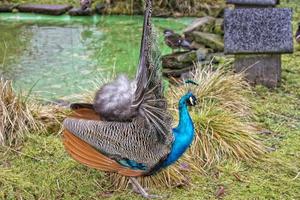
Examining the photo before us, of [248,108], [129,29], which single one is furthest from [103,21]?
[248,108]

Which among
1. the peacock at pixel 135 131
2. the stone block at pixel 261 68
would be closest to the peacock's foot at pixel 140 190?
the peacock at pixel 135 131

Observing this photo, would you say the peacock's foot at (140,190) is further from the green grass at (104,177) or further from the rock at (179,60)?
the rock at (179,60)

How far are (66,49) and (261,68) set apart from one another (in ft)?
8.98

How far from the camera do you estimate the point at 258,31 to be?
5.02 meters

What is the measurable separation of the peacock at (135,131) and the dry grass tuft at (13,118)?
0.91m

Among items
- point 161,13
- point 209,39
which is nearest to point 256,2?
point 209,39

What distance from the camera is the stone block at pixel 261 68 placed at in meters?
5.11

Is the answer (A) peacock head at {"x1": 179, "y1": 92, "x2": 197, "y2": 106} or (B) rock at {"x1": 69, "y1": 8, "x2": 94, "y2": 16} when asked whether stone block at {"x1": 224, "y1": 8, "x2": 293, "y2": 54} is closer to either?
(A) peacock head at {"x1": 179, "y1": 92, "x2": 197, "y2": 106}

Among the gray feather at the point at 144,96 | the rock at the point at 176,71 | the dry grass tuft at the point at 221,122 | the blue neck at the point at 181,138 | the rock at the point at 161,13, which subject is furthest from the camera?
the rock at the point at 161,13

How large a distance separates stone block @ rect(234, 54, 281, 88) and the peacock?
7.04 ft

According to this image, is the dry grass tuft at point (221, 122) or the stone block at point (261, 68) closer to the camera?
the dry grass tuft at point (221, 122)

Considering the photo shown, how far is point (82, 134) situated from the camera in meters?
3.08

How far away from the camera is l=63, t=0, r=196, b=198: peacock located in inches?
119

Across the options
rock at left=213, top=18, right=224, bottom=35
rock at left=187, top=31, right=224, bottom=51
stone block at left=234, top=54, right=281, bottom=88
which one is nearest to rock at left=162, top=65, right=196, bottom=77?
stone block at left=234, top=54, right=281, bottom=88
